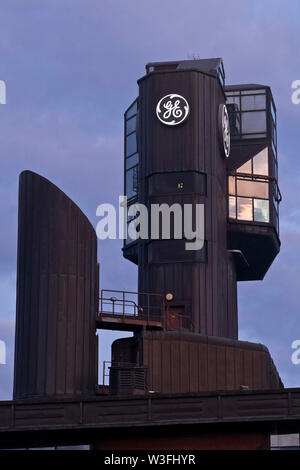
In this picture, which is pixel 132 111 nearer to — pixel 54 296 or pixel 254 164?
pixel 254 164

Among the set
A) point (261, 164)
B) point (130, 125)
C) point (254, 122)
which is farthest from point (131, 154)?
point (254, 122)

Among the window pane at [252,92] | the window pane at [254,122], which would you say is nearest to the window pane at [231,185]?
the window pane at [254,122]

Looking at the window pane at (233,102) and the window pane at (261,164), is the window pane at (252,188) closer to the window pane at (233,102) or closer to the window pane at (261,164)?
the window pane at (261,164)

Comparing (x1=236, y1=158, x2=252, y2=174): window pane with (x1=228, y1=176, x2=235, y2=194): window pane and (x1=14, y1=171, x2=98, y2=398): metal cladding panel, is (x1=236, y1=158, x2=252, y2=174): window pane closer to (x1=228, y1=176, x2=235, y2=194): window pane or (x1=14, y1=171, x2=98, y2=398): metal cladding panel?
(x1=228, y1=176, x2=235, y2=194): window pane

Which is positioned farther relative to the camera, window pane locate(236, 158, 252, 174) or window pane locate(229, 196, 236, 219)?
window pane locate(236, 158, 252, 174)

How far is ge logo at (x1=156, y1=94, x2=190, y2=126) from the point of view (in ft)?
266

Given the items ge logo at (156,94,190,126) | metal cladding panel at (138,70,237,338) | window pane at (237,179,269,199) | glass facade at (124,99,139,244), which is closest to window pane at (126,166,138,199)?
glass facade at (124,99,139,244)

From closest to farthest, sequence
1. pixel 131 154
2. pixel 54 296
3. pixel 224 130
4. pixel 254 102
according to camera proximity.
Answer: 1. pixel 54 296
2. pixel 224 130
3. pixel 131 154
4. pixel 254 102

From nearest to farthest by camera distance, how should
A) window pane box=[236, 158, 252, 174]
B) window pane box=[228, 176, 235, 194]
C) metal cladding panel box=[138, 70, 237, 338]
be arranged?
1. metal cladding panel box=[138, 70, 237, 338]
2. window pane box=[228, 176, 235, 194]
3. window pane box=[236, 158, 252, 174]

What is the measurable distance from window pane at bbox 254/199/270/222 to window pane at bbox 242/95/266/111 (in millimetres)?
9326

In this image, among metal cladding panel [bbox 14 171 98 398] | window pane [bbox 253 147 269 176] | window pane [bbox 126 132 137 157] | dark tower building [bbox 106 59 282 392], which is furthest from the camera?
window pane [bbox 253 147 269 176]

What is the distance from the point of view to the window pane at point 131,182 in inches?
3391

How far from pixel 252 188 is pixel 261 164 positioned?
2913mm

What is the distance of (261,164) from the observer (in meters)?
89.8
